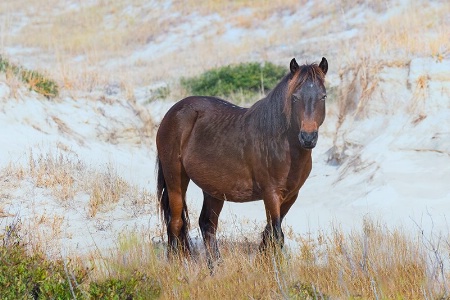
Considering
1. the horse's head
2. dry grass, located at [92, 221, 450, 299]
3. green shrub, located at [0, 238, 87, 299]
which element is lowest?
dry grass, located at [92, 221, 450, 299]

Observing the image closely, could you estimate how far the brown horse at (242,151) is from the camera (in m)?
5.86

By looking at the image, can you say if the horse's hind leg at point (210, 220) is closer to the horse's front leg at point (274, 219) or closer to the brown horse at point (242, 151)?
the brown horse at point (242, 151)

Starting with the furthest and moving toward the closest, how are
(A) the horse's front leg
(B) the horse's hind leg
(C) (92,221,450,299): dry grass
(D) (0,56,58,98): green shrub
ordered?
1. (D) (0,56,58,98): green shrub
2. (B) the horse's hind leg
3. (A) the horse's front leg
4. (C) (92,221,450,299): dry grass

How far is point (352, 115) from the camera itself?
41.8 ft

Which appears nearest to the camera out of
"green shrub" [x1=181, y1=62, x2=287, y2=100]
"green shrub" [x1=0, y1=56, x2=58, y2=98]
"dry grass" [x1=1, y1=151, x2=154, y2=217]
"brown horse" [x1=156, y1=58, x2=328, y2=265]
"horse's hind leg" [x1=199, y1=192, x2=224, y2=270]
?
"brown horse" [x1=156, y1=58, x2=328, y2=265]

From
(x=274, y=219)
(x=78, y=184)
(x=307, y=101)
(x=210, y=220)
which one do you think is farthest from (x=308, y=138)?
(x=78, y=184)

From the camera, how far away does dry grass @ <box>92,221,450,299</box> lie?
502 cm

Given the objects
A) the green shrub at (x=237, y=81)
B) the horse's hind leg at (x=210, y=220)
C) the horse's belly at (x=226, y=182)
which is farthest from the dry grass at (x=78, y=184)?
the green shrub at (x=237, y=81)

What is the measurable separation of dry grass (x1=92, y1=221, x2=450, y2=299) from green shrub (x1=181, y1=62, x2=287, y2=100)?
11225mm

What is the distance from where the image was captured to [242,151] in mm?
6332

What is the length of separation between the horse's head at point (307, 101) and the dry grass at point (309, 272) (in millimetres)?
932

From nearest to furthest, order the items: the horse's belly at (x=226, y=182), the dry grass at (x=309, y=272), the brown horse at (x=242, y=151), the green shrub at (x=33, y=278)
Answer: the green shrub at (x=33, y=278)
the dry grass at (x=309, y=272)
the brown horse at (x=242, y=151)
the horse's belly at (x=226, y=182)

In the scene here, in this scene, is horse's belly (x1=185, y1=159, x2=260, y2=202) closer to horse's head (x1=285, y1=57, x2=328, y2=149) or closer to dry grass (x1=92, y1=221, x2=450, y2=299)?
dry grass (x1=92, y1=221, x2=450, y2=299)

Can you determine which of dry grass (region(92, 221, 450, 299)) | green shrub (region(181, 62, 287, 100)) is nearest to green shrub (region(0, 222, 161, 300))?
dry grass (region(92, 221, 450, 299))
